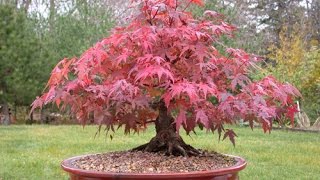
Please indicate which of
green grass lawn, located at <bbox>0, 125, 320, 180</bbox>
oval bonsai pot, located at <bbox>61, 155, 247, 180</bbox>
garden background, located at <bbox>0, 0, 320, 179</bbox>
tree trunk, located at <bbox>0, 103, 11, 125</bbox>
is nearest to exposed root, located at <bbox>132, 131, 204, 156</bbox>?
oval bonsai pot, located at <bbox>61, 155, 247, 180</bbox>

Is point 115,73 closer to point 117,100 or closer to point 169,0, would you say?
point 117,100

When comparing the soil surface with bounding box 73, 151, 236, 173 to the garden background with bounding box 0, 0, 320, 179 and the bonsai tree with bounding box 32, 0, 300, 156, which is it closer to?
the bonsai tree with bounding box 32, 0, 300, 156

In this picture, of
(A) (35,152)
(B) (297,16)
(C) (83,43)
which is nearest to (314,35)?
(B) (297,16)

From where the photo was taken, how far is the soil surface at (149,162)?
232 cm

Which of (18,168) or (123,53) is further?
(18,168)

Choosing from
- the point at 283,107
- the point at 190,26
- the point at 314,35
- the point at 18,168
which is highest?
the point at 314,35

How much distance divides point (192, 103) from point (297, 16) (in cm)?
2096

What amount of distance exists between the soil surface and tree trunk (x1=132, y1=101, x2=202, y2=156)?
0.22 ft

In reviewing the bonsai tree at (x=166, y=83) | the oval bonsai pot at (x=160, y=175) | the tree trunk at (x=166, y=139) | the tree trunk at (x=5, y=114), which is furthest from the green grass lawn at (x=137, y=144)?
the tree trunk at (x=5, y=114)

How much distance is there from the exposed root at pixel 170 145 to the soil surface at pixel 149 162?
0.05 meters

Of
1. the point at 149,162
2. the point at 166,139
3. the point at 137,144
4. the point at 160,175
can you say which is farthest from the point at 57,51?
the point at 160,175

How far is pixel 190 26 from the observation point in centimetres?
256

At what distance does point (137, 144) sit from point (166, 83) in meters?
5.66

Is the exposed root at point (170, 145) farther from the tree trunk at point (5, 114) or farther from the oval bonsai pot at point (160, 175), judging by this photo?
the tree trunk at point (5, 114)
